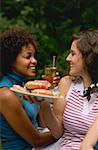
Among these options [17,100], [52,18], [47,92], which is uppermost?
[47,92]

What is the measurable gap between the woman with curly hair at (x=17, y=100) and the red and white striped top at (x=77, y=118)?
0.15 metres

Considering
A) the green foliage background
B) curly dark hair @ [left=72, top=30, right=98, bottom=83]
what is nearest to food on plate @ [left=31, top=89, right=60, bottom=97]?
curly dark hair @ [left=72, top=30, right=98, bottom=83]

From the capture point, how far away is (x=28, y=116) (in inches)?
154

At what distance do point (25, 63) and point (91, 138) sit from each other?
80 centimetres

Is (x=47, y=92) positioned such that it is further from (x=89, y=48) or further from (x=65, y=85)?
(x=89, y=48)

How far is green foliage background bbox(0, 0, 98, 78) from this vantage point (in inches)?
323

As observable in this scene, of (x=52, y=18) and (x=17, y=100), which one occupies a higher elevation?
(x=17, y=100)

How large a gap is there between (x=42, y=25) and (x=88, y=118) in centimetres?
486

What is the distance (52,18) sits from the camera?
343 inches

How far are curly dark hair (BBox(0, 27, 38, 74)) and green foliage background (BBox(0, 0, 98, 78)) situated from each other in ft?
13.1

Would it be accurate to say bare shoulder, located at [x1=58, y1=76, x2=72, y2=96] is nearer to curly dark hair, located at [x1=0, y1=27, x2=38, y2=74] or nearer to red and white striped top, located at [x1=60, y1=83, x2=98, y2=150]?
red and white striped top, located at [x1=60, y1=83, x2=98, y2=150]

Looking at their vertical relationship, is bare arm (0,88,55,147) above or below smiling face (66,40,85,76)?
below

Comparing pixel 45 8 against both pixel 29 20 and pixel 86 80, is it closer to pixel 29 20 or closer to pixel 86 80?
pixel 29 20

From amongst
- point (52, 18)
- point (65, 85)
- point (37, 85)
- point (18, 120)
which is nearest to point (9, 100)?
point (18, 120)
